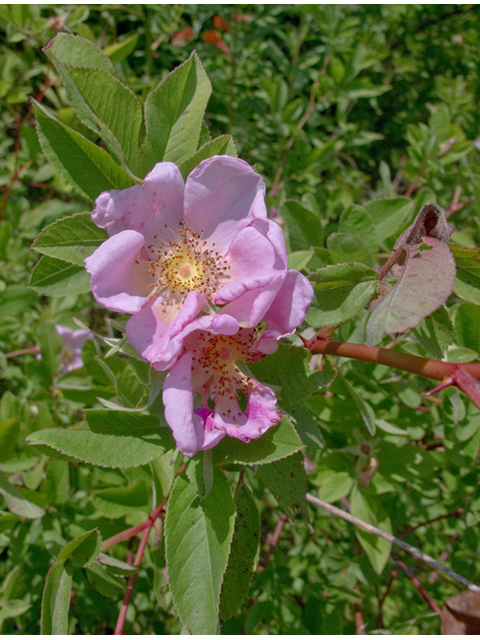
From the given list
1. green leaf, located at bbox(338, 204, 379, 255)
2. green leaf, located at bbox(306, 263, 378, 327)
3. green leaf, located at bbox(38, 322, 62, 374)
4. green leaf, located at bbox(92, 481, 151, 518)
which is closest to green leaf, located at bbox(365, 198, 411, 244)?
green leaf, located at bbox(338, 204, 379, 255)

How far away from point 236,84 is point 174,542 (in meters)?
3.06

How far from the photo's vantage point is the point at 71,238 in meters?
1.05

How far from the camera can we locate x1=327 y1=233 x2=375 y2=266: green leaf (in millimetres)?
1285

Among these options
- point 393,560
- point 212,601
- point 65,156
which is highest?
point 65,156

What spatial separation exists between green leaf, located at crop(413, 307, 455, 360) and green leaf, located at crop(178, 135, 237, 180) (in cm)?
57

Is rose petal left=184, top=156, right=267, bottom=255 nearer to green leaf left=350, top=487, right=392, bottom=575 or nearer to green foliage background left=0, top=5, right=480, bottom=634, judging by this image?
green foliage background left=0, top=5, right=480, bottom=634

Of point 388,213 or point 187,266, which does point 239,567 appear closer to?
point 187,266

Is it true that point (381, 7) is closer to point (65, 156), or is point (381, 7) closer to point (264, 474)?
point (65, 156)

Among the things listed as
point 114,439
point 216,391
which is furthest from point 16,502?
point 216,391

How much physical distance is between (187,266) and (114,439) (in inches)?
16.9

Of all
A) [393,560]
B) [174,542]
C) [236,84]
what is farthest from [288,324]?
[236,84]

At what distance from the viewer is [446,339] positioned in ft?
3.13

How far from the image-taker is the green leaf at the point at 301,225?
1.51 m

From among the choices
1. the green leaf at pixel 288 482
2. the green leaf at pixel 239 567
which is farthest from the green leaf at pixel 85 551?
the green leaf at pixel 288 482
